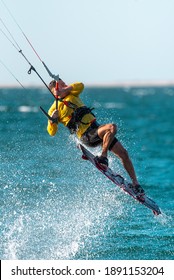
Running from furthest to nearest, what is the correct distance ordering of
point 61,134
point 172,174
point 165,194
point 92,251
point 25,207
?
1. point 61,134
2. point 172,174
3. point 165,194
4. point 25,207
5. point 92,251

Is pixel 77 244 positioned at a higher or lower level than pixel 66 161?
higher

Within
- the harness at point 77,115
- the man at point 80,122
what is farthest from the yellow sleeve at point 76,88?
the harness at point 77,115

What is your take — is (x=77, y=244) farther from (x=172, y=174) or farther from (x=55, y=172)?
(x=172, y=174)

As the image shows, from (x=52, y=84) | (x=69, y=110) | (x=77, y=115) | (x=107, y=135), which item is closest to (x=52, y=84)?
(x=52, y=84)

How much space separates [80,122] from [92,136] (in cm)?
35

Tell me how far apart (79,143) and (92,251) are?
2103 mm

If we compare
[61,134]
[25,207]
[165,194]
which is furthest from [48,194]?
[61,134]

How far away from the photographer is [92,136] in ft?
50.9

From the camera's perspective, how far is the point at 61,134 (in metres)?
35.6

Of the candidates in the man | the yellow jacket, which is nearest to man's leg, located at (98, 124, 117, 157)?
the man

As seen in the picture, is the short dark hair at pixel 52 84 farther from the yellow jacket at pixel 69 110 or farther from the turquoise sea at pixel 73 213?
the turquoise sea at pixel 73 213

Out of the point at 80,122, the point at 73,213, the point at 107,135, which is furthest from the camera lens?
the point at 73,213

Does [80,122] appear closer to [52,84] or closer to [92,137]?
[92,137]
